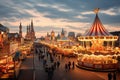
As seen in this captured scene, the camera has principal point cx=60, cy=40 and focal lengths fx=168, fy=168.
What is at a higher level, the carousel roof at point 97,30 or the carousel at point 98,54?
the carousel roof at point 97,30

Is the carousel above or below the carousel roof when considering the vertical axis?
below

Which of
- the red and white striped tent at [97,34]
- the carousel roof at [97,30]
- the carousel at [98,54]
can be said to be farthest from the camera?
the carousel roof at [97,30]

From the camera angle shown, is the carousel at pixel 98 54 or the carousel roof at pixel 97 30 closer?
the carousel at pixel 98 54

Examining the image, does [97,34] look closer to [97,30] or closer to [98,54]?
[97,30]

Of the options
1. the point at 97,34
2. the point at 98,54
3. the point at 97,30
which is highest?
the point at 97,30

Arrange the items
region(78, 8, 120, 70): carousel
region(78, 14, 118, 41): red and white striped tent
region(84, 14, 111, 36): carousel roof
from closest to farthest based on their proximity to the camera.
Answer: region(78, 8, 120, 70): carousel, region(78, 14, 118, 41): red and white striped tent, region(84, 14, 111, 36): carousel roof

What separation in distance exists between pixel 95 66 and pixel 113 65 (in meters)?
3.12

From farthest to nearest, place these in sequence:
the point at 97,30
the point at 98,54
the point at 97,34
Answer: the point at 97,30 < the point at 97,34 < the point at 98,54

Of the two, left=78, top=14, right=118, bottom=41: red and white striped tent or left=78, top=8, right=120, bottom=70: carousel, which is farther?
left=78, top=14, right=118, bottom=41: red and white striped tent

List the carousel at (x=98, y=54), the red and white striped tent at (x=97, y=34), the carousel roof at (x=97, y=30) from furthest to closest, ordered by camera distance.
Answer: the carousel roof at (x=97, y=30) → the red and white striped tent at (x=97, y=34) → the carousel at (x=98, y=54)

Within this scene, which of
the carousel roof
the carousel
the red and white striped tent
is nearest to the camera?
the carousel

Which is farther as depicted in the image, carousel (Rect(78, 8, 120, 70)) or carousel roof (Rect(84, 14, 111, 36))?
carousel roof (Rect(84, 14, 111, 36))

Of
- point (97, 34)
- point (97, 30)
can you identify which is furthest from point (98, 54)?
point (97, 30)

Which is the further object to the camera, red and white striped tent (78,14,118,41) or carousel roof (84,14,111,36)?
carousel roof (84,14,111,36)
